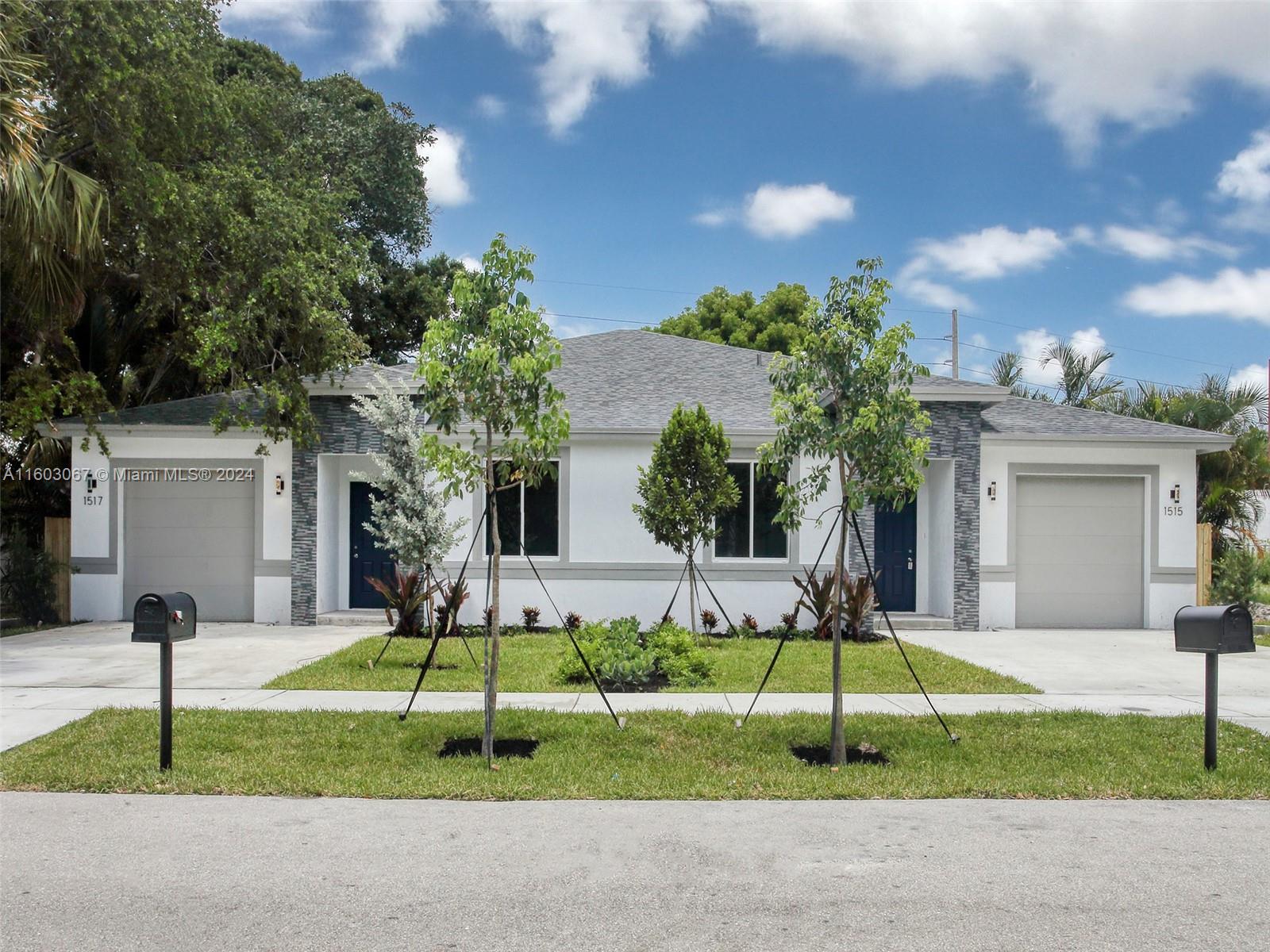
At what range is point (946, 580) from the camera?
599 inches

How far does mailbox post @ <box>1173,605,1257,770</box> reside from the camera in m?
6.81

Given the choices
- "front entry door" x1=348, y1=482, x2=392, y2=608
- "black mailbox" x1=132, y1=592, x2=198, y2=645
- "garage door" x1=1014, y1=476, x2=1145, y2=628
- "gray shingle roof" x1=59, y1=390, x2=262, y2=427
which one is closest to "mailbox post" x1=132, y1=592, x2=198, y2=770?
"black mailbox" x1=132, y1=592, x2=198, y2=645

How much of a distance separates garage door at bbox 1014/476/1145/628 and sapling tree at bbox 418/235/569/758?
1106cm

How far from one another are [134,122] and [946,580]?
44.9 ft

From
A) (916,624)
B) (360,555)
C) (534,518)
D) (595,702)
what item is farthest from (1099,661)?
(360,555)

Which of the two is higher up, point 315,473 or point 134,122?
point 134,122

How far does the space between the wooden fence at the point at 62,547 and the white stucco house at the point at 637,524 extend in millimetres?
172

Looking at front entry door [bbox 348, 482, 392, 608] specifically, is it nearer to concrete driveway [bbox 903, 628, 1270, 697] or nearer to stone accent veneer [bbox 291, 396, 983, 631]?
stone accent veneer [bbox 291, 396, 983, 631]

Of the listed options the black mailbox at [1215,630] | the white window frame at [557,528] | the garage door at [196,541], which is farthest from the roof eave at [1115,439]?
the garage door at [196,541]

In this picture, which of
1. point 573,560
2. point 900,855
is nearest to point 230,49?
point 573,560

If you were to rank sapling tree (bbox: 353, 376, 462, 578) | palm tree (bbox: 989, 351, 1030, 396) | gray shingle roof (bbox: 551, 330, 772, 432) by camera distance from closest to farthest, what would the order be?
sapling tree (bbox: 353, 376, 462, 578)
gray shingle roof (bbox: 551, 330, 772, 432)
palm tree (bbox: 989, 351, 1030, 396)

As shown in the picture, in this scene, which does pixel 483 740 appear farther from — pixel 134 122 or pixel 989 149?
pixel 989 149

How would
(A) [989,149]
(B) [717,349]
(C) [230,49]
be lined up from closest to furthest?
(A) [989,149] → (B) [717,349] → (C) [230,49]

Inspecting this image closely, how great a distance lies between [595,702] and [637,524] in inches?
233
